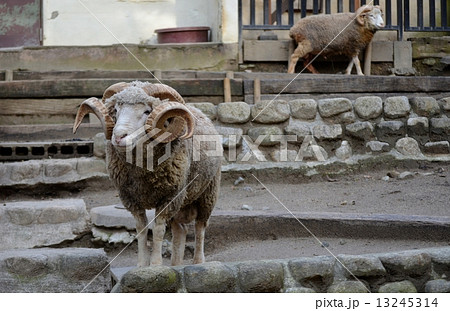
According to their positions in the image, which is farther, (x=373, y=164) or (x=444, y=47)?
(x=444, y=47)

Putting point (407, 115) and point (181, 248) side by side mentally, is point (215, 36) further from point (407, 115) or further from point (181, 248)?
point (181, 248)

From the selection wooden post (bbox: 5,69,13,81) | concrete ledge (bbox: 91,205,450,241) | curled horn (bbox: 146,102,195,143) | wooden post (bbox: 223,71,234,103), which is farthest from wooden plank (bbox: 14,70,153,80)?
curled horn (bbox: 146,102,195,143)

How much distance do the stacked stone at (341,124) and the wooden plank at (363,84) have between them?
33 cm

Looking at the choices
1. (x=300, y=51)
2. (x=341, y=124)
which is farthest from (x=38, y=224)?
(x=300, y=51)

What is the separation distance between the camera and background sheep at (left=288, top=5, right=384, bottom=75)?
32.5 feet

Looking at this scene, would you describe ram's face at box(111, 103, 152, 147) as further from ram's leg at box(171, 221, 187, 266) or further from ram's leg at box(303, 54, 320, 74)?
ram's leg at box(303, 54, 320, 74)

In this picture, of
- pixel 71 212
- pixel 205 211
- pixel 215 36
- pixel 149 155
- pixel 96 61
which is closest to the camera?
pixel 149 155

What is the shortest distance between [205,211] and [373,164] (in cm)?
322

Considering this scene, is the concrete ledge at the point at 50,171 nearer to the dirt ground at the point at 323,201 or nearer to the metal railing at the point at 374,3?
the dirt ground at the point at 323,201

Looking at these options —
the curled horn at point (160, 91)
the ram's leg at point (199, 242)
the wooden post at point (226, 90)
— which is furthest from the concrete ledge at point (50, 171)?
the curled horn at point (160, 91)

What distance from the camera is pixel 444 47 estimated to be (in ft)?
34.8

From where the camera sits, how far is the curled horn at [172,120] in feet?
15.1

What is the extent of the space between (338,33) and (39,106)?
422 cm

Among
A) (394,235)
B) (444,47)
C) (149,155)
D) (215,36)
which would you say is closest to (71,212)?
(149,155)
